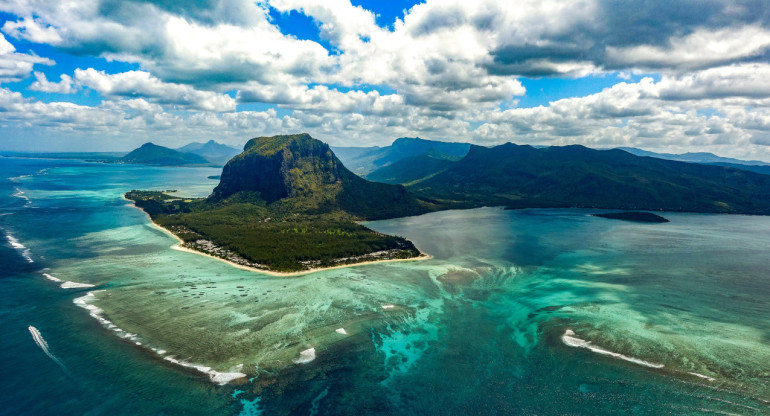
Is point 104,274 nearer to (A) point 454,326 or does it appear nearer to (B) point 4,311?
(B) point 4,311

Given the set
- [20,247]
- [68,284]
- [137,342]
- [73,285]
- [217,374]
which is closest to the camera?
[217,374]

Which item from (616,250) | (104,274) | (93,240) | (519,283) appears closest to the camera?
(104,274)

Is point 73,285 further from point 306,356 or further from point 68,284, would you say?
point 306,356

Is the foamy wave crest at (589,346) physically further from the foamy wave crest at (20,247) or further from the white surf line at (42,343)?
the foamy wave crest at (20,247)

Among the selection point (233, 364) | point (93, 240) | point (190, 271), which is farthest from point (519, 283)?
point (93, 240)

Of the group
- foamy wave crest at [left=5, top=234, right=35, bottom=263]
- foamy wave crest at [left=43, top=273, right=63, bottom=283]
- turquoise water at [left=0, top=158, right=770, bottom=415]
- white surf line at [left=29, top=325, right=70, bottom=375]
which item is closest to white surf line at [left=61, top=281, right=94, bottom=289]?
turquoise water at [left=0, top=158, right=770, bottom=415]

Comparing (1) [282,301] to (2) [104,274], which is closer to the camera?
(1) [282,301]

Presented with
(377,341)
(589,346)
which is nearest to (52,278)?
(377,341)
